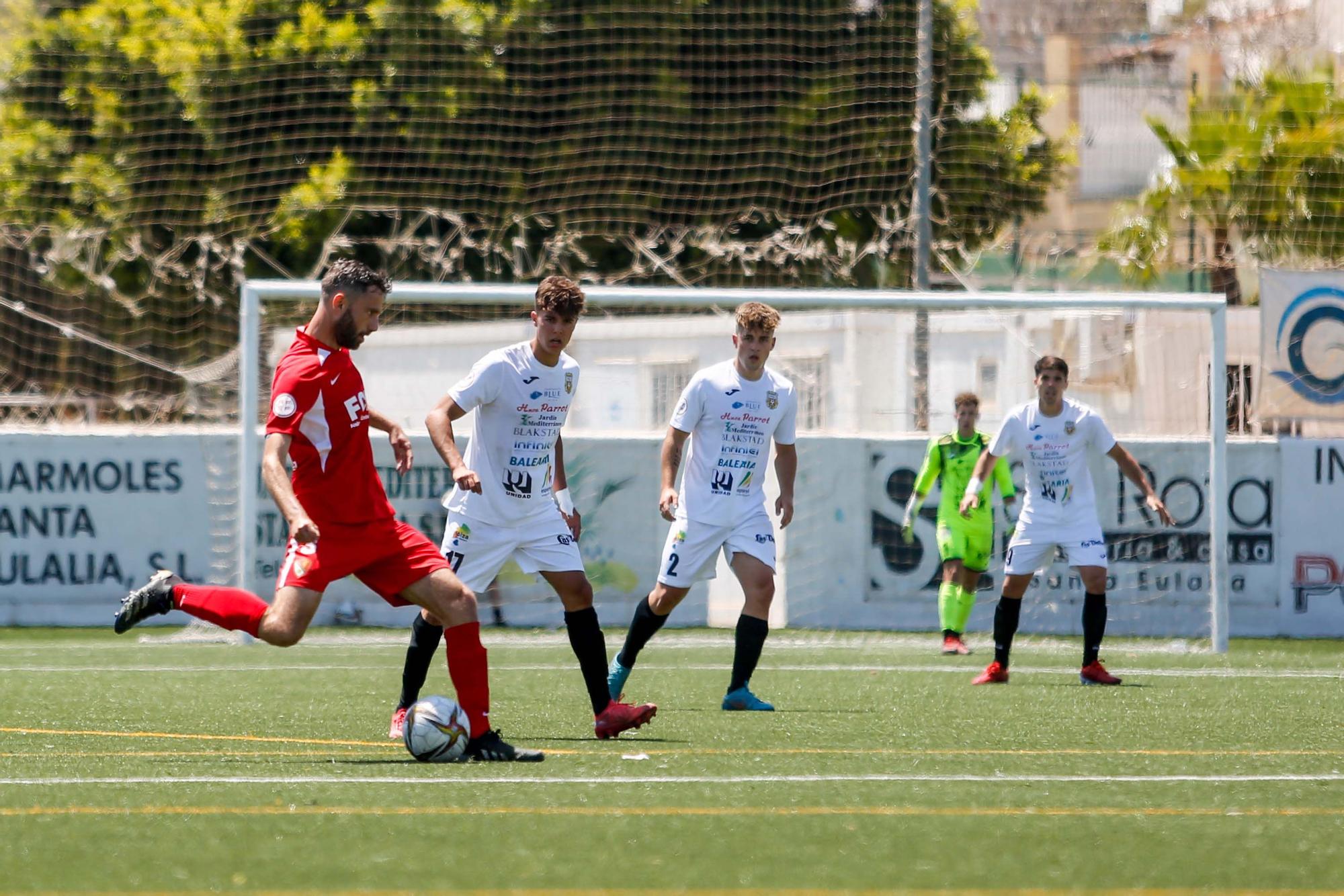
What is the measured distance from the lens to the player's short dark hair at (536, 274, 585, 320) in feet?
23.6

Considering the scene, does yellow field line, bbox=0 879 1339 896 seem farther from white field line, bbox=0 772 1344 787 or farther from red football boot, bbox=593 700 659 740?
red football boot, bbox=593 700 659 740

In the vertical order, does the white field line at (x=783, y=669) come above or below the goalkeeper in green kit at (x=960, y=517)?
below

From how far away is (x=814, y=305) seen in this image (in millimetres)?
14125

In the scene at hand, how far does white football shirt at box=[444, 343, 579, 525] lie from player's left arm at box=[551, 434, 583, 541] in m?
0.14

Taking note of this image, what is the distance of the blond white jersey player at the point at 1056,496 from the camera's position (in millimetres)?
10492

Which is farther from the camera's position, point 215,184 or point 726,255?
point 215,184

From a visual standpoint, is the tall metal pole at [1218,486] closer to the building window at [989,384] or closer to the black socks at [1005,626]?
the building window at [989,384]

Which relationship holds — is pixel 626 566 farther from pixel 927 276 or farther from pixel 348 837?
pixel 348 837

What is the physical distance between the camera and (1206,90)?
29.7 metres

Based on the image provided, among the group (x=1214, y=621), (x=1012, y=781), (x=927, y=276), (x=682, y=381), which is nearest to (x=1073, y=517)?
(x=1214, y=621)

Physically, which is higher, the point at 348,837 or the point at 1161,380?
the point at 1161,380

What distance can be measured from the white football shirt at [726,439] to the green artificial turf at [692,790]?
3.35 ft

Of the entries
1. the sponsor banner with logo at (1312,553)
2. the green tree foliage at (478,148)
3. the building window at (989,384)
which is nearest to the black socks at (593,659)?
the building window at (989,384)

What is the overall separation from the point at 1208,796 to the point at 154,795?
3.24 meters
